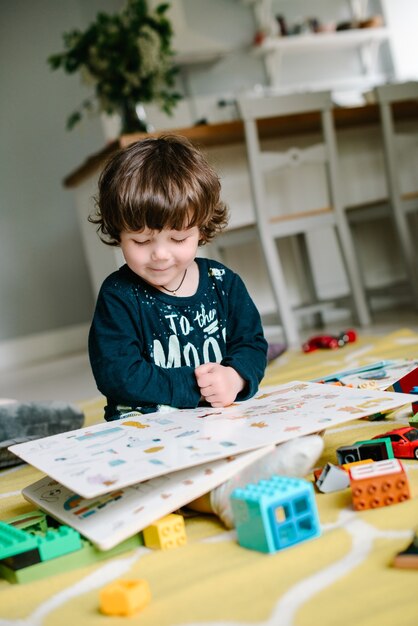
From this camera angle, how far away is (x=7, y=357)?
420 cm

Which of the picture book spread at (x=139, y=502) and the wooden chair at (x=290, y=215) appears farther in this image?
the wooden chair at (x=290, y=215)

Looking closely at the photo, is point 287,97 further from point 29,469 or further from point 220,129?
point 29,469

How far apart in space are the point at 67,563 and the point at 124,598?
0.17 meters

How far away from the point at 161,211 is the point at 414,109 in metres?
2.28

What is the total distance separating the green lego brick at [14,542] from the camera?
803 millimetres

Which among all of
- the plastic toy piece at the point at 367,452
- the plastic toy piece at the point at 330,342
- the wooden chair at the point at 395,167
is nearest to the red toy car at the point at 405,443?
the plastic toy piece at the point at 367,452

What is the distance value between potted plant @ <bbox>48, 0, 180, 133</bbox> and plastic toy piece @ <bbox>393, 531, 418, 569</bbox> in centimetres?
232

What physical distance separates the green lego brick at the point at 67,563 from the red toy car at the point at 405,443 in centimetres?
35

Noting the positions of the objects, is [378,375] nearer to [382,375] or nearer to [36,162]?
[382,375]

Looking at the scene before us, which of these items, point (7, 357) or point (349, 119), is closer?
point (349, 119)

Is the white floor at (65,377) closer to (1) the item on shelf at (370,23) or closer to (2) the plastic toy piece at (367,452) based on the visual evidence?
(2) the plastic toy piece at (367,452)

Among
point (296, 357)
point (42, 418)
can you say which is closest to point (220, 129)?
point (296, 357)

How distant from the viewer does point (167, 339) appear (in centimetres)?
→ 121

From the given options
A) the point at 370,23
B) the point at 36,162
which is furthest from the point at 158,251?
the point at 370,23
